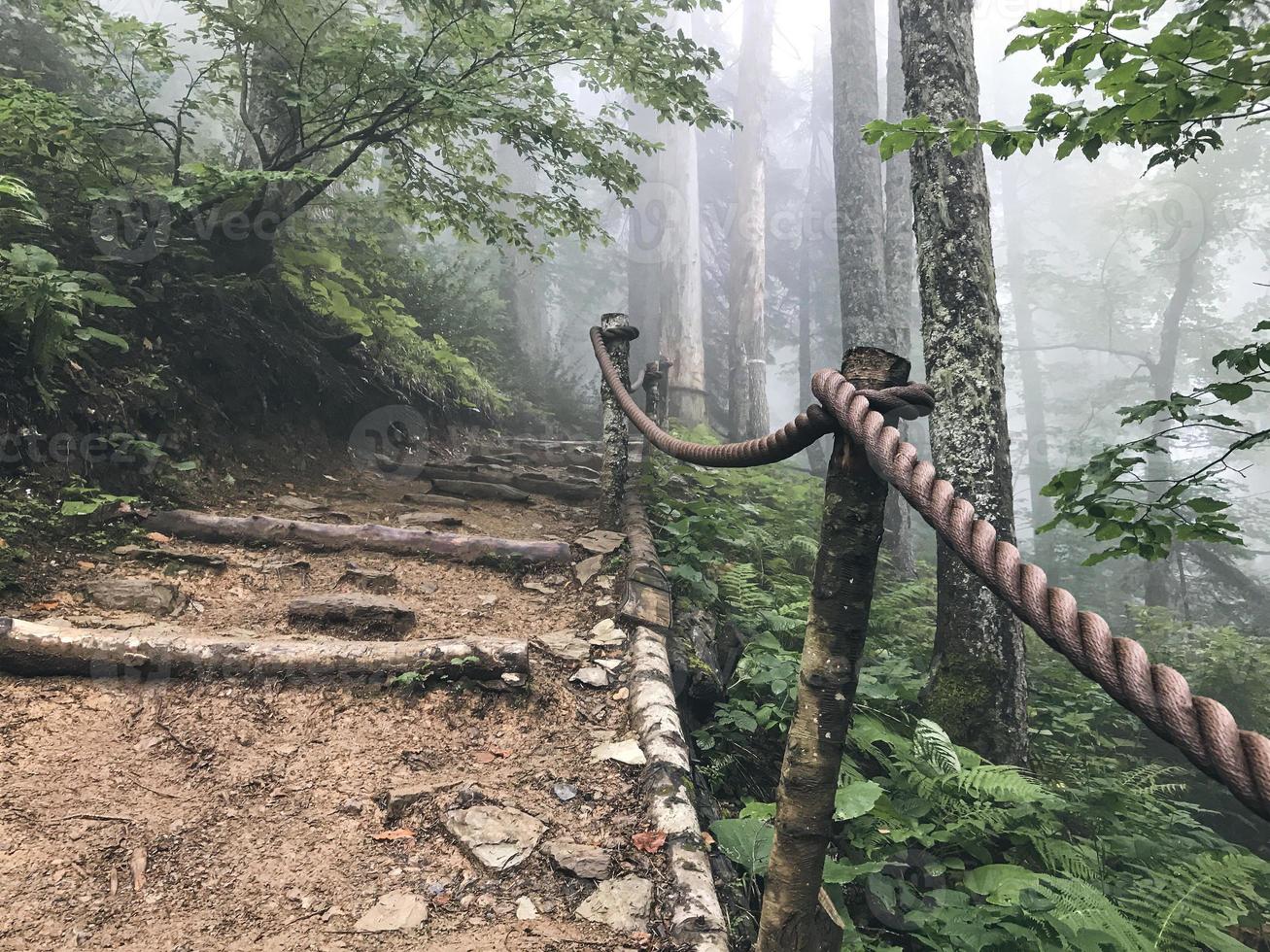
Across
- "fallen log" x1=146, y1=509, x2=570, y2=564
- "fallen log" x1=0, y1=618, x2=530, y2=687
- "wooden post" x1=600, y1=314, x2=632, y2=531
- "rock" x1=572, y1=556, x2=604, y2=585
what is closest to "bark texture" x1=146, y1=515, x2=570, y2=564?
"fallen log" x1=146, y1=509, x2=570, y2=564

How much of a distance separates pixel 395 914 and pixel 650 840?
78 centimetres

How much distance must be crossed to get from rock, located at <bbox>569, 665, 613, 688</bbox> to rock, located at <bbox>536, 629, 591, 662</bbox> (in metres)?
0.11

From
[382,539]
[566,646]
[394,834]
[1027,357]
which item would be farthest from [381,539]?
[1027,357]

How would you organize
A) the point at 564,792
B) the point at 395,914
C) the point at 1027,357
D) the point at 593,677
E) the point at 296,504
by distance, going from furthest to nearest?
the point at 1027,357
the point at 296,504
the point at 593,677
the point at 564,792
the point at 395,914

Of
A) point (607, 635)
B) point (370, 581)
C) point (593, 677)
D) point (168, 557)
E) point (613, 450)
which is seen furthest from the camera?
point (613, 450)

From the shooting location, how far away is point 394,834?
2230mm

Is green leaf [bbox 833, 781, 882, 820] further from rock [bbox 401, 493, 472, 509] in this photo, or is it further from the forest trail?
rock [bbox 401, 493, 472, 509]

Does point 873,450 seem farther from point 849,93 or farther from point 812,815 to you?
point 849,93

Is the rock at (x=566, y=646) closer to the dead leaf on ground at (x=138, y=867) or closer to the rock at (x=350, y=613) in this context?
the rock at (x=350, y=613)

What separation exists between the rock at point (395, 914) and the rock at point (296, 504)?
375 cm

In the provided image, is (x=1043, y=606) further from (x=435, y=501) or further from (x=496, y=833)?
(x=435, y=501)

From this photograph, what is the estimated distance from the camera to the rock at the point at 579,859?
205 centimetres

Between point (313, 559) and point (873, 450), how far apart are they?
398 cm

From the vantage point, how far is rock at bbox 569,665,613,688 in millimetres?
3127
